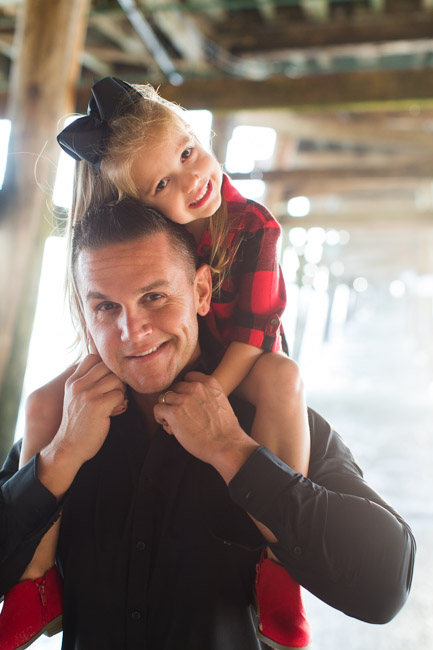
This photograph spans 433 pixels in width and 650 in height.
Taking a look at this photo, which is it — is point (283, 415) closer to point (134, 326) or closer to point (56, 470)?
point (134, 326)

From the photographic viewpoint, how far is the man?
125cm

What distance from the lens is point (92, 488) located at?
1.51 meters

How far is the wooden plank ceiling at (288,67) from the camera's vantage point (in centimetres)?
310

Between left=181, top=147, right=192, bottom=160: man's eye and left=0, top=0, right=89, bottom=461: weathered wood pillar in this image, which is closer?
left=181, top=147, right=192, bottom=160: man's eye

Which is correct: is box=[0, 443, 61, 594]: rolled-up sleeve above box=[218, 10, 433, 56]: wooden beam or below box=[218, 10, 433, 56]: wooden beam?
below

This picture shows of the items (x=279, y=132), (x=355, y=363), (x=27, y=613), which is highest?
(x=279, y=132)

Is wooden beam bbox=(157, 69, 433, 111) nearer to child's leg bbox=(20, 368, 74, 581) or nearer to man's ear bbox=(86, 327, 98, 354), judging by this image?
man's ear bbox=(86, 327, 98, 354)

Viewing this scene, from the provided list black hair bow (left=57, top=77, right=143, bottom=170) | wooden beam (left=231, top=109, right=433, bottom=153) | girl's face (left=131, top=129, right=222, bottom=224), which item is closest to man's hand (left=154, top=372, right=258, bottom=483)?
girl's face (left=131, top=129, right=222, bottom=224)

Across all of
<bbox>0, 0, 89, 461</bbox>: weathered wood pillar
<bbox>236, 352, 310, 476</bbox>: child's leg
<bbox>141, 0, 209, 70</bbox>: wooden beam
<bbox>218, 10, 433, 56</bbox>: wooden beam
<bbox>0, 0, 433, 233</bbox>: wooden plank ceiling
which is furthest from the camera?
<bbox>218, 10, 433, 56</bbox>: wooden beam

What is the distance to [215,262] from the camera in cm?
169

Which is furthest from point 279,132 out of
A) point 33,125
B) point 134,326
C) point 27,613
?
point 27,613

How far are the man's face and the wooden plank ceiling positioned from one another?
1.99 metres

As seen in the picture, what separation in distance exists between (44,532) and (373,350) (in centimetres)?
1799

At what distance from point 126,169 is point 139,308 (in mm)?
397
